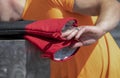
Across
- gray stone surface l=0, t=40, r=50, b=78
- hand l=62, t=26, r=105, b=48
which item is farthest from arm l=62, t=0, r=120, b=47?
gray stone surface l=0, t=40, r=50, b=78

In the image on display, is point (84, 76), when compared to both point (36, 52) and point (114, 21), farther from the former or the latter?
point (36, 52)

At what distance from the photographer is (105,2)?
4.54ft

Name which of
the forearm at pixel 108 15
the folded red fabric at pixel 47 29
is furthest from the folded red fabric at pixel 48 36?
the forearm at pixel 108 15

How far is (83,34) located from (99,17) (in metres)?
0.15

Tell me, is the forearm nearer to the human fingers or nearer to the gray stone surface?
the human fingers

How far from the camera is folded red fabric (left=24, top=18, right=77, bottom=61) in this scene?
1171mm

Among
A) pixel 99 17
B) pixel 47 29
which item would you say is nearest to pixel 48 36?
pixel 47 29

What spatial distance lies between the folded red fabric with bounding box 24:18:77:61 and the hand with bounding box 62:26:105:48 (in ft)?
0.08

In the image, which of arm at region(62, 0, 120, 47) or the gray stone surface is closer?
the gray stone surface

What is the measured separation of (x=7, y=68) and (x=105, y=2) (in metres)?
0.43

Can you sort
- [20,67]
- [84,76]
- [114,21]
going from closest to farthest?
[20,67] → [114,21] → [84,76]

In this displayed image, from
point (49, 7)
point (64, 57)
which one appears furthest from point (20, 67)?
point (49, 7)

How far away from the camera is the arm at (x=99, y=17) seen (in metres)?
1.25

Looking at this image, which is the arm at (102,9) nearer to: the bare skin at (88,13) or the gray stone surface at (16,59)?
the bare skin at (88,13)
